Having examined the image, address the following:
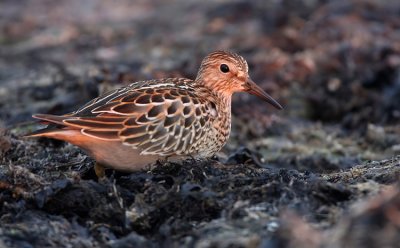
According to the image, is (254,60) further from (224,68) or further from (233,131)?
(224,68)

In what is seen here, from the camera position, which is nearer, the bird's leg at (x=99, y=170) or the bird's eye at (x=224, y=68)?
the bird's leg at (x=99, y=170)

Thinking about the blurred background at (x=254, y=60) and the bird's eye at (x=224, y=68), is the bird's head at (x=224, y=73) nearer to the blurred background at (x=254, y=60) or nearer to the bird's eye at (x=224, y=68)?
the bird's eye at (x=224, y=68)

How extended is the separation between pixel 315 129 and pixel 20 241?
5.42m

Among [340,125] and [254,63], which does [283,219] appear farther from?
[254,63]

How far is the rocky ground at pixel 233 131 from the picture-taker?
5105mm

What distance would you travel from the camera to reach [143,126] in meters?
6.21

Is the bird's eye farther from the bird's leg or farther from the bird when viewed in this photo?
the bird's leg

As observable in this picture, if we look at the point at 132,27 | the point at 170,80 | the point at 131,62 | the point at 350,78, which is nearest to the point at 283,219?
the point at 170,80

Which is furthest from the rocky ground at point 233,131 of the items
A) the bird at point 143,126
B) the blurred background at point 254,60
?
the bird at point 143,126

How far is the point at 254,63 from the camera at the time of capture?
39.1 ft

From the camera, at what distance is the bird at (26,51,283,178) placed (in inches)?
237

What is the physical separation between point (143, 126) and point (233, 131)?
3.58 meters

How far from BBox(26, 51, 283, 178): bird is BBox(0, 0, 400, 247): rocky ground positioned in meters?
0.21

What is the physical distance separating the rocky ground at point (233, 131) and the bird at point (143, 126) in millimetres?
206
